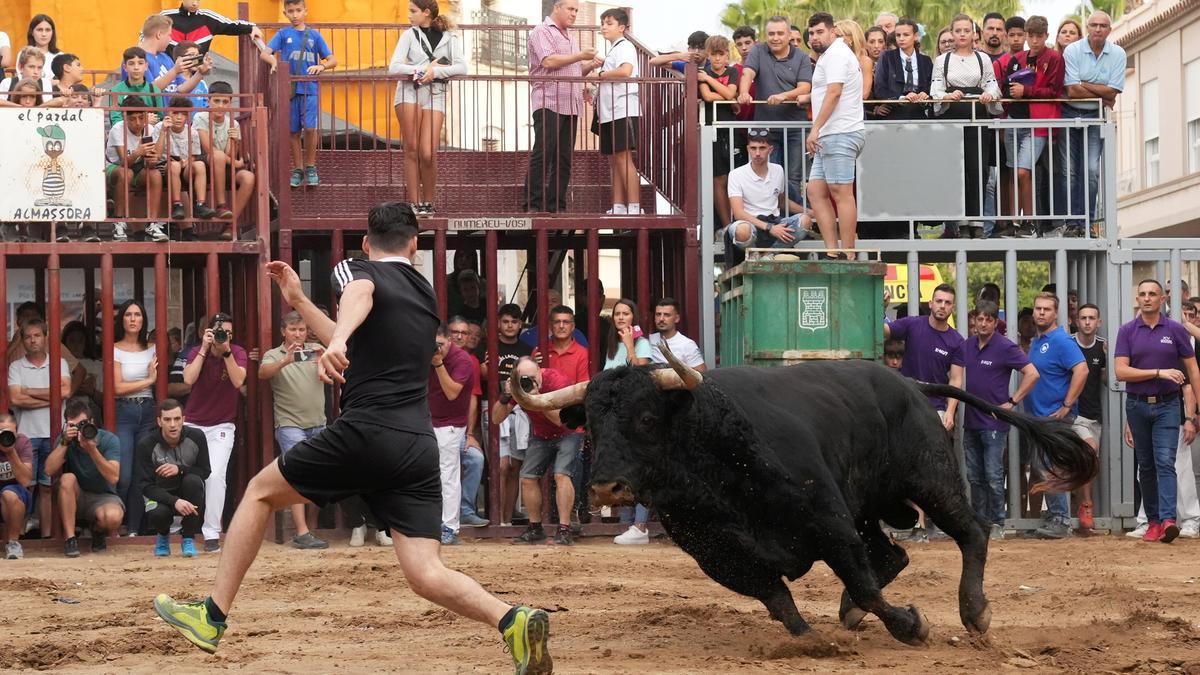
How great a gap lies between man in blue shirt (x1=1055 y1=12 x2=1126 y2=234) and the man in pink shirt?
391 centimetres

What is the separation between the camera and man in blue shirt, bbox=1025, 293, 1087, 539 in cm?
1302

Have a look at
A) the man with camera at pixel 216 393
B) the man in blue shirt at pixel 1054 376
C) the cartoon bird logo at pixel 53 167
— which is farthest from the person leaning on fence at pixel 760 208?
the cartoon bird logo at pixel 53 167

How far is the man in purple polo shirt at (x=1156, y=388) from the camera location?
42.2 ft

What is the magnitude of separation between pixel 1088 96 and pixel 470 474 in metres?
5.86

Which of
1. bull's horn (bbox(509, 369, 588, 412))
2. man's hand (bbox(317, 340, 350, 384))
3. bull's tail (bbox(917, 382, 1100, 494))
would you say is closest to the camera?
man's hand (bbox(317, 340, 350, 384))

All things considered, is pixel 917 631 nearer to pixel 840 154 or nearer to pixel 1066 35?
pixel 840 154

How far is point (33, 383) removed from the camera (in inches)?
501

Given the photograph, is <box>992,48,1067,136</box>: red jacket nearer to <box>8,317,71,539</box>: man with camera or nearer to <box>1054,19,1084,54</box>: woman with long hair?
<box>1054,19,1084,54</box>: woman with long hair

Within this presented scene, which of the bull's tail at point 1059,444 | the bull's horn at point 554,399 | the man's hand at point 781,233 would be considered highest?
the man's hand at point 781,233

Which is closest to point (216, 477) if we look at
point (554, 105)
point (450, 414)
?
point (450, 414)

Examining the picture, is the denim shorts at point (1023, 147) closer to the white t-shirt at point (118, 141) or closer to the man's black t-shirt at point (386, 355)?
the white t-shirt at point (118, 141)

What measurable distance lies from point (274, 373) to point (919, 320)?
505cm

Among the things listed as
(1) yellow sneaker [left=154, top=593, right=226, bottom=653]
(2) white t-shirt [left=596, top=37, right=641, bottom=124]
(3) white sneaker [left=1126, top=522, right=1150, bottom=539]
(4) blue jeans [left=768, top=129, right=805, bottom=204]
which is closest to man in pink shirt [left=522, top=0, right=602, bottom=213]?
(2) white t-shirt [left=596, top=37, right=641, bottom=124]

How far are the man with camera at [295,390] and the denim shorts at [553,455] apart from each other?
163 centimetres
